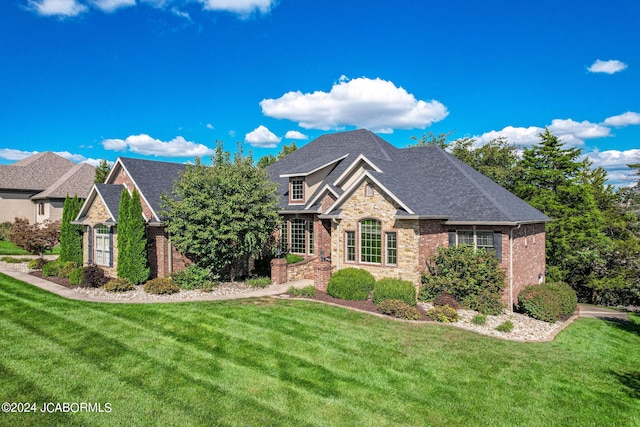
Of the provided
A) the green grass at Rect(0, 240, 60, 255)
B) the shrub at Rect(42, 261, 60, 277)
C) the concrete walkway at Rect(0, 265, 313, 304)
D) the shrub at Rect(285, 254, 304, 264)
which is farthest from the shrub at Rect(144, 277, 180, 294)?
the green grass at Rect(0, 240, 60, 255)

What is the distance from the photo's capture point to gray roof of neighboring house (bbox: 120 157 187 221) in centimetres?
2072

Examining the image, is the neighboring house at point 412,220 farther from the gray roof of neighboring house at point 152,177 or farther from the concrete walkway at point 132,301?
the gray roof of neighboring house at point 152,177

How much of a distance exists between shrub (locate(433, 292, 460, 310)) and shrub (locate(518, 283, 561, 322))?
117 inches

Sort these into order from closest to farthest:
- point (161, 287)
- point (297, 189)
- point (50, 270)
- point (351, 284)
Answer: point (161, 287), point (351, 284), point (50, 270), point (297, 189)

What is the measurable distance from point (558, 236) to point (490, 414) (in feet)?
70.6

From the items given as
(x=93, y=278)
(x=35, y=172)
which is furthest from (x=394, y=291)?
(x=35, y=172)

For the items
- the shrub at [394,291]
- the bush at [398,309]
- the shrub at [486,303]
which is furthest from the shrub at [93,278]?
the shrub at [486,303]

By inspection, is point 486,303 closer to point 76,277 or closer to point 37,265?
point 76,277

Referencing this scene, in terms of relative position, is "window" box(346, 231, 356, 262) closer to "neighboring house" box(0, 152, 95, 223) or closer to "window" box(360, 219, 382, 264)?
"window" box(360, 219, 382, 264)

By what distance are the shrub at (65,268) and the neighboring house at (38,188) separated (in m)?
20.0

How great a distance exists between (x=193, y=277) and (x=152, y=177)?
739 cm

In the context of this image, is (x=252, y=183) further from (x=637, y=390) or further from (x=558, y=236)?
(x=558, y=236)

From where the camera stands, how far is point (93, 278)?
1805cm

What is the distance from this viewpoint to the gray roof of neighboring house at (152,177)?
2072 centimetres
